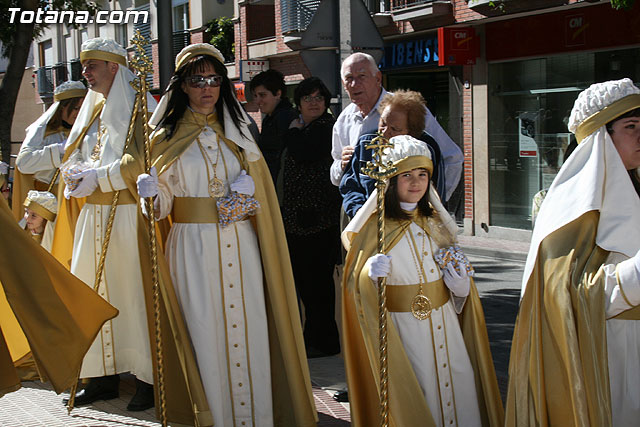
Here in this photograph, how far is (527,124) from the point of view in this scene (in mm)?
15133

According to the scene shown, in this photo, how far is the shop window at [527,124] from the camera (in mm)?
14039

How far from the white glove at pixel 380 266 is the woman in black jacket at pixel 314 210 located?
2726 millimetres

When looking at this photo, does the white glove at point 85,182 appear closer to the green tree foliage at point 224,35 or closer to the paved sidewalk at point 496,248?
the paved sidewalk at point 496,248

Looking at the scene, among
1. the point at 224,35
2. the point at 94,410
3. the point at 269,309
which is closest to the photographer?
the point at 269,309

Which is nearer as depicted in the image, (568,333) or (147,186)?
(568,333)

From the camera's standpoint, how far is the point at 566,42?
1364 centimetres

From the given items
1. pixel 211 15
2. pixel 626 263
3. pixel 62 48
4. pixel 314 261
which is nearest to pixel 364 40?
pixel 314 261

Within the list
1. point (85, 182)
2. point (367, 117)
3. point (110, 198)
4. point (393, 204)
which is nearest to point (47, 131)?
point (110, 198)

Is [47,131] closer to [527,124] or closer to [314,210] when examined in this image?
[314,210]

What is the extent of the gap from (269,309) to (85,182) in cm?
145

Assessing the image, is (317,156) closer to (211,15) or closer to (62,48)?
(211,15)

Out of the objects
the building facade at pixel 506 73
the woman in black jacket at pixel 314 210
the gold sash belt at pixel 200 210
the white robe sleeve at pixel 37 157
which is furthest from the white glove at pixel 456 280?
the building facade at pixel 506 73

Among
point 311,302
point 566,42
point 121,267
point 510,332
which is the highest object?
point 566,42

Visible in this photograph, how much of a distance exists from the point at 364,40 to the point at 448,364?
352cm
